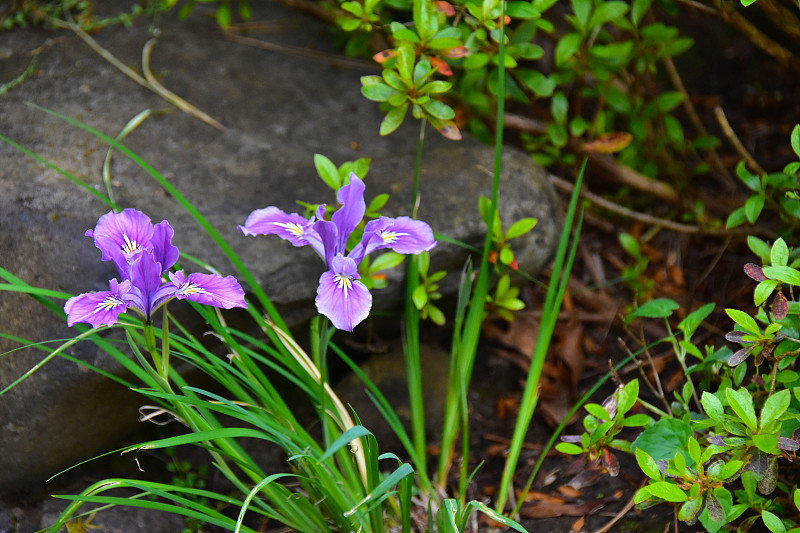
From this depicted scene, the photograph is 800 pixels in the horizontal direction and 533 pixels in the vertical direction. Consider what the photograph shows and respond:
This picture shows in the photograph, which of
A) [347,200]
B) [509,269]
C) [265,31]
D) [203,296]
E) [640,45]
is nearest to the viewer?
[203,296]

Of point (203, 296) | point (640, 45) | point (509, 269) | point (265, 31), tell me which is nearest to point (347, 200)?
point (203, 296)

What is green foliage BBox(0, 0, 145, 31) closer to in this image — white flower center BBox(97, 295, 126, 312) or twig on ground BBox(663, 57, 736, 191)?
white flower center BBox(97, 295, 126, 312)

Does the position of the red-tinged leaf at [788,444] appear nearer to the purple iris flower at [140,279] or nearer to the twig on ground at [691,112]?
the purple iris flower at [140,279]

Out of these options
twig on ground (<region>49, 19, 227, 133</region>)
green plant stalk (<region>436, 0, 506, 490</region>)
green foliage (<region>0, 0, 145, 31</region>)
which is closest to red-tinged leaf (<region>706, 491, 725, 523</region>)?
green plant stalk (<region>436, 0, 506, 490</region>)

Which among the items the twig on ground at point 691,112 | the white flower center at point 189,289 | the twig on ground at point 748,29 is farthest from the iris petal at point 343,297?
the twig on ground at point 691,112

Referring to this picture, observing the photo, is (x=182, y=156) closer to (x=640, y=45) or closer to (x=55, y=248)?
(x=55, y=248)

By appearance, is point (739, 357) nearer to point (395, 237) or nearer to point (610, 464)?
point (610, 464)
